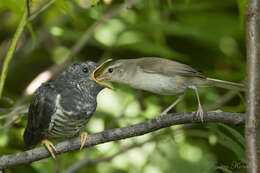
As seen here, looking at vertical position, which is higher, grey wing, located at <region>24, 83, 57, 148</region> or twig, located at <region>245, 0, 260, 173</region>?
twig, located at <region>245, 0, 260, 173</region>

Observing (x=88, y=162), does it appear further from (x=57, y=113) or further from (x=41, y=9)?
(x=41, y=9)

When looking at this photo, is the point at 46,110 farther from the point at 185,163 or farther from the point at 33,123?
the point at 185,163

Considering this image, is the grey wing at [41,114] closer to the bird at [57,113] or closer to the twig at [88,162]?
the bird at [57,113]

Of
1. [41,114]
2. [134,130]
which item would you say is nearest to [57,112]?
[41,114]

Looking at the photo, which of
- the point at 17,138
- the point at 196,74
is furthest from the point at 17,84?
the point at 196,74

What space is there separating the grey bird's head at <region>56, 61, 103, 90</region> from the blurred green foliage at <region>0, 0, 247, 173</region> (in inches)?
26.9

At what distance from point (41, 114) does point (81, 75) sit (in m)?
0.48

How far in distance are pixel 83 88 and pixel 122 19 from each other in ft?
6.08

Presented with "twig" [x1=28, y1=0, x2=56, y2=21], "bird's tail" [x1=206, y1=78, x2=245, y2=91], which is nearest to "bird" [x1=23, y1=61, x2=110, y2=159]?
"twig" [x1=28, y1=0, x2=56, y2=21]

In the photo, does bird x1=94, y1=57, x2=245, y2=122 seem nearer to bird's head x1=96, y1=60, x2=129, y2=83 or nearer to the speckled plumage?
bird's head x1=96, y1=60, x2=129, y2=83

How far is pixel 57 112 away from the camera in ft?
9.22

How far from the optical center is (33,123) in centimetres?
283

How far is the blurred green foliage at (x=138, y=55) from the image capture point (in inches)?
160

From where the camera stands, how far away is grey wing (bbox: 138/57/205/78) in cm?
304
